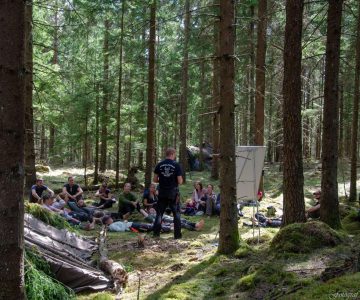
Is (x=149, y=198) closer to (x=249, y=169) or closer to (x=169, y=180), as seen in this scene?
(x=169, y=180)

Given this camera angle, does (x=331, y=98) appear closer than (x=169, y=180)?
Yes

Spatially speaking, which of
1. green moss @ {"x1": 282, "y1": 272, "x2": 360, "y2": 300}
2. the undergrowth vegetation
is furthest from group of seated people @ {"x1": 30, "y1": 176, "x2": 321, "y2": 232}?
green moss @ {"x1": 282, "y1": 272, "x2": 360, "y2": 300}

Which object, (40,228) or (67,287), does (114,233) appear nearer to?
(40,228)

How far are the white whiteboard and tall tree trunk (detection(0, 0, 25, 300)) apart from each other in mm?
5047

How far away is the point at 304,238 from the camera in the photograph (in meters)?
6.14

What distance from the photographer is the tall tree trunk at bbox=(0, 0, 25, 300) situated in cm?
285

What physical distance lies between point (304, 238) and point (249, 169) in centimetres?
208

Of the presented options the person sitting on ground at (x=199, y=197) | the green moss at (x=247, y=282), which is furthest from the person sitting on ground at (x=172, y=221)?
the green moss at (x=247, y=282)

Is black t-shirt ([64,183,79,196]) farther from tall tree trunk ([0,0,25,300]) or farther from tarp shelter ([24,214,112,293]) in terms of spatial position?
tall tree trunk ([0,0,25,300])

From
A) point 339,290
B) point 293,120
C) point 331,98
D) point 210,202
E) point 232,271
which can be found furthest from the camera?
point 210,202

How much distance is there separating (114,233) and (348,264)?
6760 mm

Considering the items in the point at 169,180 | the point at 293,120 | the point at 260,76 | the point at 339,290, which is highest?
the point at 260,76

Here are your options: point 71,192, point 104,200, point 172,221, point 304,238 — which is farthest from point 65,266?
point 104,200

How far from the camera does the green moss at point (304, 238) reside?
5.99m
